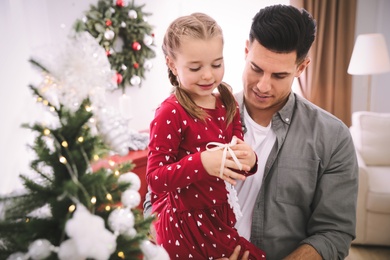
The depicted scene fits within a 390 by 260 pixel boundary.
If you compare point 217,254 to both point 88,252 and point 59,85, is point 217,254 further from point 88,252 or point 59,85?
point 59,85

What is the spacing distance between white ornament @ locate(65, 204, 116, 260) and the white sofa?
8.97ft

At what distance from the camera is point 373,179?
121 inches

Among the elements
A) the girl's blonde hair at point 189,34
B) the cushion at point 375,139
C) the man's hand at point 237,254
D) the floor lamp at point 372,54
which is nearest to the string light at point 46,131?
the girl's blonde hair at point 189,34

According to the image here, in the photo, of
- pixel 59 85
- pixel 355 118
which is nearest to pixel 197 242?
pixel 59 85

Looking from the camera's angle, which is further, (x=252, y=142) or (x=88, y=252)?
(x=252, y=142)

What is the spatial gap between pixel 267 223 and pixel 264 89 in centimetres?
58

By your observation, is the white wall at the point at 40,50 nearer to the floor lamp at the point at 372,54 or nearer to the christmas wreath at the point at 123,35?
the christmas wreath at the point at 123,35

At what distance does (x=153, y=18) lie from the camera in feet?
15.8

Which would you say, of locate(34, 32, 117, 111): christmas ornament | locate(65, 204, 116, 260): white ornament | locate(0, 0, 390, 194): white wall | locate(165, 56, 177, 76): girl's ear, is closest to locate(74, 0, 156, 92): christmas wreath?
locate(0, 0, 390, 194): white wall

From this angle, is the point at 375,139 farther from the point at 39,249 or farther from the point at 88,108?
the point at 39,249

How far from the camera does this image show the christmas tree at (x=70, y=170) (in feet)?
2.47

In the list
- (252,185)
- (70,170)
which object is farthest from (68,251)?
(252,185)

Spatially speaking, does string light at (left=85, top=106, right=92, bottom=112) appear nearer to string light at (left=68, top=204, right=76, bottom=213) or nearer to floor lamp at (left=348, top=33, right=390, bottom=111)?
string light at (left=68, top=204, right=76, bottom=213)

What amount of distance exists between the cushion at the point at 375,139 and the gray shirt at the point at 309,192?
6.68 ft
